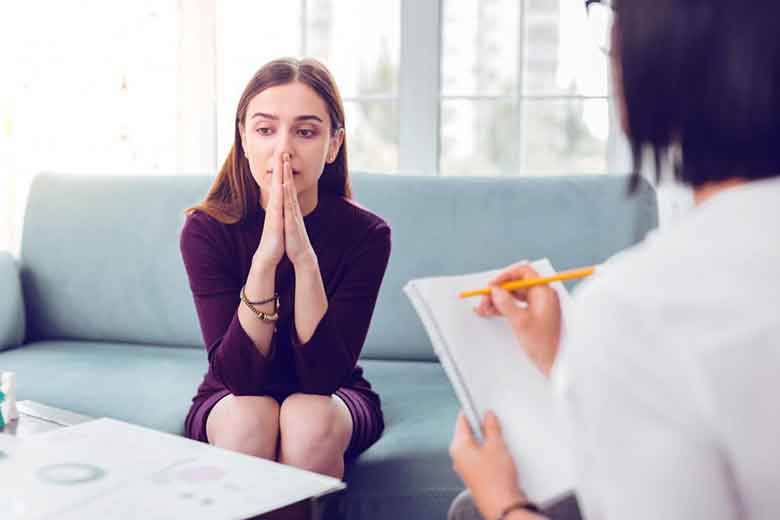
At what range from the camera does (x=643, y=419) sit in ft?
1.62

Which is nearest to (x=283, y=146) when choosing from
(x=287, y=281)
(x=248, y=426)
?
(x=287, y=281)

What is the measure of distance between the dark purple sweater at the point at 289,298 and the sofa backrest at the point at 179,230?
41cm

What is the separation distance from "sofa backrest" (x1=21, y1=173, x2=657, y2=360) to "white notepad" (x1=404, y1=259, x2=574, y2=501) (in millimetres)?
1139

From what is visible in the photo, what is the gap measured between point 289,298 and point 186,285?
713 millimetres

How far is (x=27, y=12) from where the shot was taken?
2494mm

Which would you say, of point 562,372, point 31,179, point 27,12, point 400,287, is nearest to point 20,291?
point 31,179

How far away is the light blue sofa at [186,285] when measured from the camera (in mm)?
1710

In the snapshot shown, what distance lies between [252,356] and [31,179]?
4.44 ft

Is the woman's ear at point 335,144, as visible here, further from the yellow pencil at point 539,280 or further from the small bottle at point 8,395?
the yellow pencil at point 539,280

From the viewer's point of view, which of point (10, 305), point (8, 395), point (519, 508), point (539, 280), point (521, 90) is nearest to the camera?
point (519, 508)

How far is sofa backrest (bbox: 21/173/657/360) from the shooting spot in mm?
2119

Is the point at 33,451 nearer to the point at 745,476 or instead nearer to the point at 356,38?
the point at 745,476

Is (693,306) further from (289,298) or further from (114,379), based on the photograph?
(114,379)

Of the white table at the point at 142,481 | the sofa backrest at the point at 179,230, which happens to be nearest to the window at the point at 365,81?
the sofa backrest at the point at 179,230
